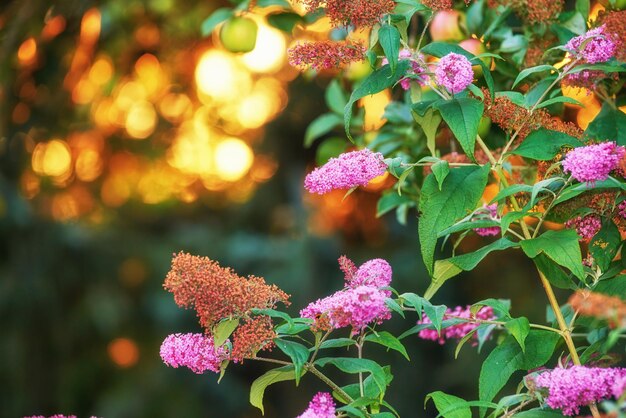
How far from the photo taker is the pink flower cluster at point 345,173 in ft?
2.47

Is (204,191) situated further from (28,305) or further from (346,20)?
(346,20)

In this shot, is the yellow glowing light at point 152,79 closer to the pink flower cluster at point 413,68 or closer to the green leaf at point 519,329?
the pink flower cluster at point 413,68

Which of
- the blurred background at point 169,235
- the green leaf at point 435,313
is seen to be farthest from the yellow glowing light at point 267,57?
the green leaf at point 435,313

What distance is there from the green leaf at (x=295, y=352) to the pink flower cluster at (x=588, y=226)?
28cm

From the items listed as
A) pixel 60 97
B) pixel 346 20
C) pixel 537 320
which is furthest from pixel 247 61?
pixel 346 20

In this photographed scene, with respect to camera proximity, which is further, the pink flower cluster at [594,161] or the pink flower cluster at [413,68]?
the pink flower cluster at [413,68]

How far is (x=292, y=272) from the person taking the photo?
362 centimetres

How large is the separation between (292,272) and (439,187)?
9.43 feet

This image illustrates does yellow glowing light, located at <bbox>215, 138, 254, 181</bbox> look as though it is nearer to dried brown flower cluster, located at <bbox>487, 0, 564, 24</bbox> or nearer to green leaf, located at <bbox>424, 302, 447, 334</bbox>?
dried brown flower cluster, located at <bbox>487, 0, 564, 24</bbox>

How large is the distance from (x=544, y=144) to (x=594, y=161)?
10 centimetres

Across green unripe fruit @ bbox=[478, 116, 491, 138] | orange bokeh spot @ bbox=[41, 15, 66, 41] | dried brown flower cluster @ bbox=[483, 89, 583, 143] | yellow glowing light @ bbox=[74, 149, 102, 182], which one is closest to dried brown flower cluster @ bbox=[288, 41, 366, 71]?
dried brown flower cluster @ bbox=[483, 89, 583, 143]

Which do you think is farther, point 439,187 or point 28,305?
point 28,305

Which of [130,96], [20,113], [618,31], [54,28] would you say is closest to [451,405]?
[618,31]

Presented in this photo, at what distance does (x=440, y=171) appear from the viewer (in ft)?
2.50
